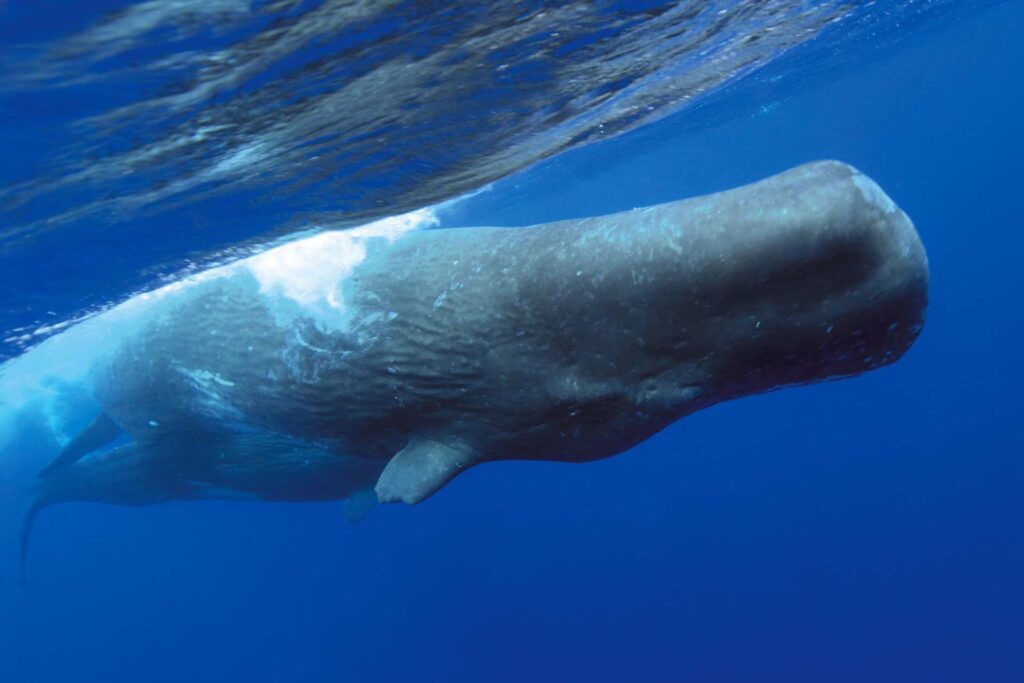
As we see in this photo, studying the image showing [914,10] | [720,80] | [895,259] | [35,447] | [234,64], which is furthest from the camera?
[35,447]

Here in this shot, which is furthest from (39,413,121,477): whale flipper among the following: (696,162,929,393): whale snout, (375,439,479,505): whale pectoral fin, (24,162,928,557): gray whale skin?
(696,162,929,393): whale snout

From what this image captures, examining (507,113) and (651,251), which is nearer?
(651,251)

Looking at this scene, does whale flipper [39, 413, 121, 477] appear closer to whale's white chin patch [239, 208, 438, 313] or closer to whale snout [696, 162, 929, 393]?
whale's white chin patch [239, 208, 438, 313]

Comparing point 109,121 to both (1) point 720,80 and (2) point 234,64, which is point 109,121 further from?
(1) point 720,80

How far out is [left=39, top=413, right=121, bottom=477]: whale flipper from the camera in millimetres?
15445

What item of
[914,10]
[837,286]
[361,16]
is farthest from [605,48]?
[914,10]

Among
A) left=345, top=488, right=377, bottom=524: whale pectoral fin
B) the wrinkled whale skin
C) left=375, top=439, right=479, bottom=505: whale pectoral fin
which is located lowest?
left=345, top=488, right=377, bottom=524: whale pectoral fin

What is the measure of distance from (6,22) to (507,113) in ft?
22.6

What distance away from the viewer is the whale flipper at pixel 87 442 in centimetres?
1545

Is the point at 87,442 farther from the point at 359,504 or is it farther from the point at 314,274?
the point at 314,274

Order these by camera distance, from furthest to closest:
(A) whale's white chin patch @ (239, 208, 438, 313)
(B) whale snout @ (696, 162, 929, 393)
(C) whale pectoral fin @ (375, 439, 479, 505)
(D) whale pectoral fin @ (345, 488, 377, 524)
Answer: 1. (D) whale pectoral fin @ (345, 488, 377, 524)
2. (A) whale's white chin patch @ (239, 208, 438, 313)
3. (C) whale pectoral fin @ (375, 439, 479, 505)
4. (B) whale snout @ (696, 162, 929, 393)

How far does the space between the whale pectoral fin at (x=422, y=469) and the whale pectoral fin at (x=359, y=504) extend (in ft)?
17.8

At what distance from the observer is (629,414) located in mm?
5059

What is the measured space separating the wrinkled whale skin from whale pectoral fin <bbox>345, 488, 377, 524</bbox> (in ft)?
7.62
